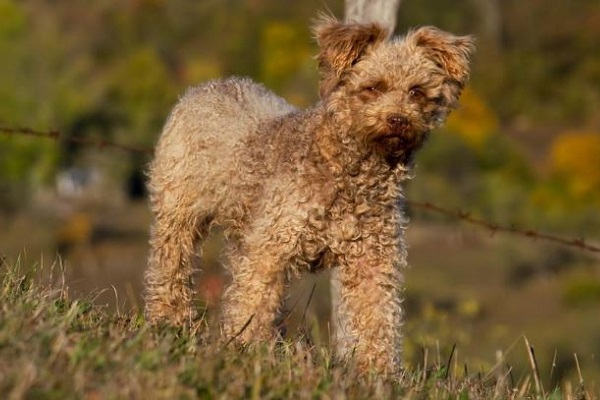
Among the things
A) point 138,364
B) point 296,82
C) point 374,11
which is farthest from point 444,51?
point 296,82

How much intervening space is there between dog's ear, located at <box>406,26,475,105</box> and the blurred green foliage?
176 ft

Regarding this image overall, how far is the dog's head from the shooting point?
778 centimetres

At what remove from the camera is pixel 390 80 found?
7910 millimetres

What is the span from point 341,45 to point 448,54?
646mm

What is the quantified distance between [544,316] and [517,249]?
6.30 meters

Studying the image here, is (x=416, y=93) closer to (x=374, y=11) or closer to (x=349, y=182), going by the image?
(x=349, y=182)

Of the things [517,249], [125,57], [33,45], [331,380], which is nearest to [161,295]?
[331,380]

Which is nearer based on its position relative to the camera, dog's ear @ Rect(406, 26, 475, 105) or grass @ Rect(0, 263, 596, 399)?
grass @ Rect(0, 263, 596, 399)

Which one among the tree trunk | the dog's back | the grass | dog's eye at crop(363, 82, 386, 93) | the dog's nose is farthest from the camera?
the tree trunk

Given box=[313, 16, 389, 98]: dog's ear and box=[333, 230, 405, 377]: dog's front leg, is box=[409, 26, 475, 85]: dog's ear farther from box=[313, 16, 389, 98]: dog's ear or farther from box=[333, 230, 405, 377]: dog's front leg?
box=[333, 230, 405, 377]: dog's front leg

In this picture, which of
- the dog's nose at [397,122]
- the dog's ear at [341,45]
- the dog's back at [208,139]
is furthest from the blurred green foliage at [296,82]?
the dog's nose at [397,122]

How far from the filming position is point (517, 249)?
5053cm

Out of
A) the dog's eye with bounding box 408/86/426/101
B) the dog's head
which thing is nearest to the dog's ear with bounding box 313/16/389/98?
the dog's head

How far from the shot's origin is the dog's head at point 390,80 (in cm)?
778
